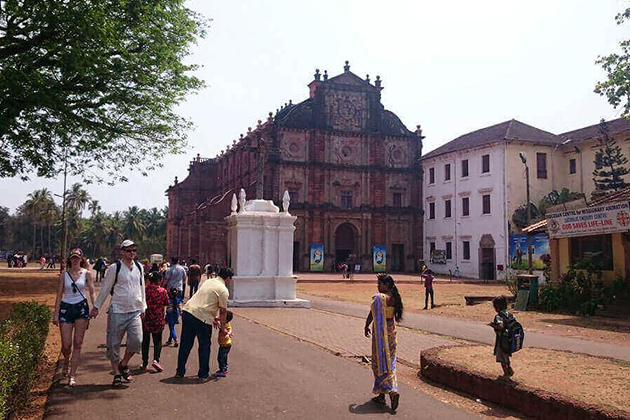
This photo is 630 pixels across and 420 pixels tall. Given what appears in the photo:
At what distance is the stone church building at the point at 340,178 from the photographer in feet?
159

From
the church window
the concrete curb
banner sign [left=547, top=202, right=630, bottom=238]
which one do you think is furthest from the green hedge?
the church window

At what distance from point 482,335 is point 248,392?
732 centimetres

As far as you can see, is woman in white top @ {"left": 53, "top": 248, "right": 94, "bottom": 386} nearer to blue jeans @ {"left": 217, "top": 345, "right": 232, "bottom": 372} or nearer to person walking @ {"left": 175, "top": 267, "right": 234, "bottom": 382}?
person walking @ {"left": 175, "top": 267, "right": 234, "bottom": 382}

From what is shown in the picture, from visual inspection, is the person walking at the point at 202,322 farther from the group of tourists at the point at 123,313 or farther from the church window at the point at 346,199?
the church window at the point at 346,199

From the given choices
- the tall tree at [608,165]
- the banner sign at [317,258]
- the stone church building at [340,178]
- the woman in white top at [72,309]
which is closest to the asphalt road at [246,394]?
the woman in white top at [72,309]

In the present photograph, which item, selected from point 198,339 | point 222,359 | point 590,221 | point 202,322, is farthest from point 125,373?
point 590,221

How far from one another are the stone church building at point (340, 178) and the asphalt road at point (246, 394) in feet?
129

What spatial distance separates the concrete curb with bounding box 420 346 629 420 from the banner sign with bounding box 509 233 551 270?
89.3ft

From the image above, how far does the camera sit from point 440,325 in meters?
13.9

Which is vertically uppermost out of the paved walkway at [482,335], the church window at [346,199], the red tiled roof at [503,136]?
the red tiled roof at [503,136]

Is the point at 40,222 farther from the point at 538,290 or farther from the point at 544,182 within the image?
the point at 538,290

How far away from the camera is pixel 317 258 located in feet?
153

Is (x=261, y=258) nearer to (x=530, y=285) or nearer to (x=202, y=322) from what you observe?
(x=530, y=285)

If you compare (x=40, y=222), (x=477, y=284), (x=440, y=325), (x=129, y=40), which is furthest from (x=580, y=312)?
(x=40, y=222)
